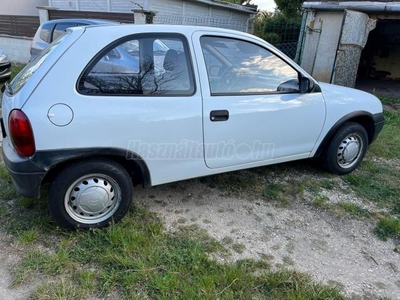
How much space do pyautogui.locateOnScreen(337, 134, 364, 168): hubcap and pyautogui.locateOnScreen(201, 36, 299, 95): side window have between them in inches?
42.4

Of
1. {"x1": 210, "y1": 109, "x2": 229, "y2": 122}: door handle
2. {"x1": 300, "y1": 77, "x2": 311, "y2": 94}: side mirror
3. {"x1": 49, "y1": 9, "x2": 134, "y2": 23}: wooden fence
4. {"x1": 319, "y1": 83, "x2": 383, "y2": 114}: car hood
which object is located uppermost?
{"x1": 49, "y1": 9, "x2": 134, "y2": 23}: wooden fence

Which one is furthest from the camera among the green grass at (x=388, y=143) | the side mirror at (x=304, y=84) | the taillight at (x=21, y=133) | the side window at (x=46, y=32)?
the side window at (x=46, y=32)

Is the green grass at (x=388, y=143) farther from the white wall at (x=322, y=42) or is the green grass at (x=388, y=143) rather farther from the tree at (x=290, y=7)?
the tree at (x=290, y=7)

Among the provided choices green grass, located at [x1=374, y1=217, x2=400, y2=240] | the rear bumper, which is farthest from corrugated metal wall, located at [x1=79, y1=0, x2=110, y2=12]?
green grass, located at [x1=374, y1=217, x2=400, y2=240]

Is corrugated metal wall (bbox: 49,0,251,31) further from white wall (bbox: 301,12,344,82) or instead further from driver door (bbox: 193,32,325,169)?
driver door (bbox: 193,32,325,169)

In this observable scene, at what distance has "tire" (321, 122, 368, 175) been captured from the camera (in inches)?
151

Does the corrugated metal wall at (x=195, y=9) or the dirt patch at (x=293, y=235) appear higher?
the corrugated metal wall at (x=195, y=9)

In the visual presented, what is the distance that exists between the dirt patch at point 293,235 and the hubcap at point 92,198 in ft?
1.81

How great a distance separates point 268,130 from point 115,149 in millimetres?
1504

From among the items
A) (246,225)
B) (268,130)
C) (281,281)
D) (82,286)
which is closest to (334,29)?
(268,130)

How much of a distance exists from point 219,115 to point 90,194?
4.18ft

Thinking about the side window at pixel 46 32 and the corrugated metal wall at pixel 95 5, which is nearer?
the side window at pixel 46 32

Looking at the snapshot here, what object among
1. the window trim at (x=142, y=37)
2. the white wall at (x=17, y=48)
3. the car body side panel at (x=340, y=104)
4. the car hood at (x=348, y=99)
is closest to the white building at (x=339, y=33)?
the car hood at (x=348, y=99)

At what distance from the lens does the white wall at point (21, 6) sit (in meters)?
15.3
